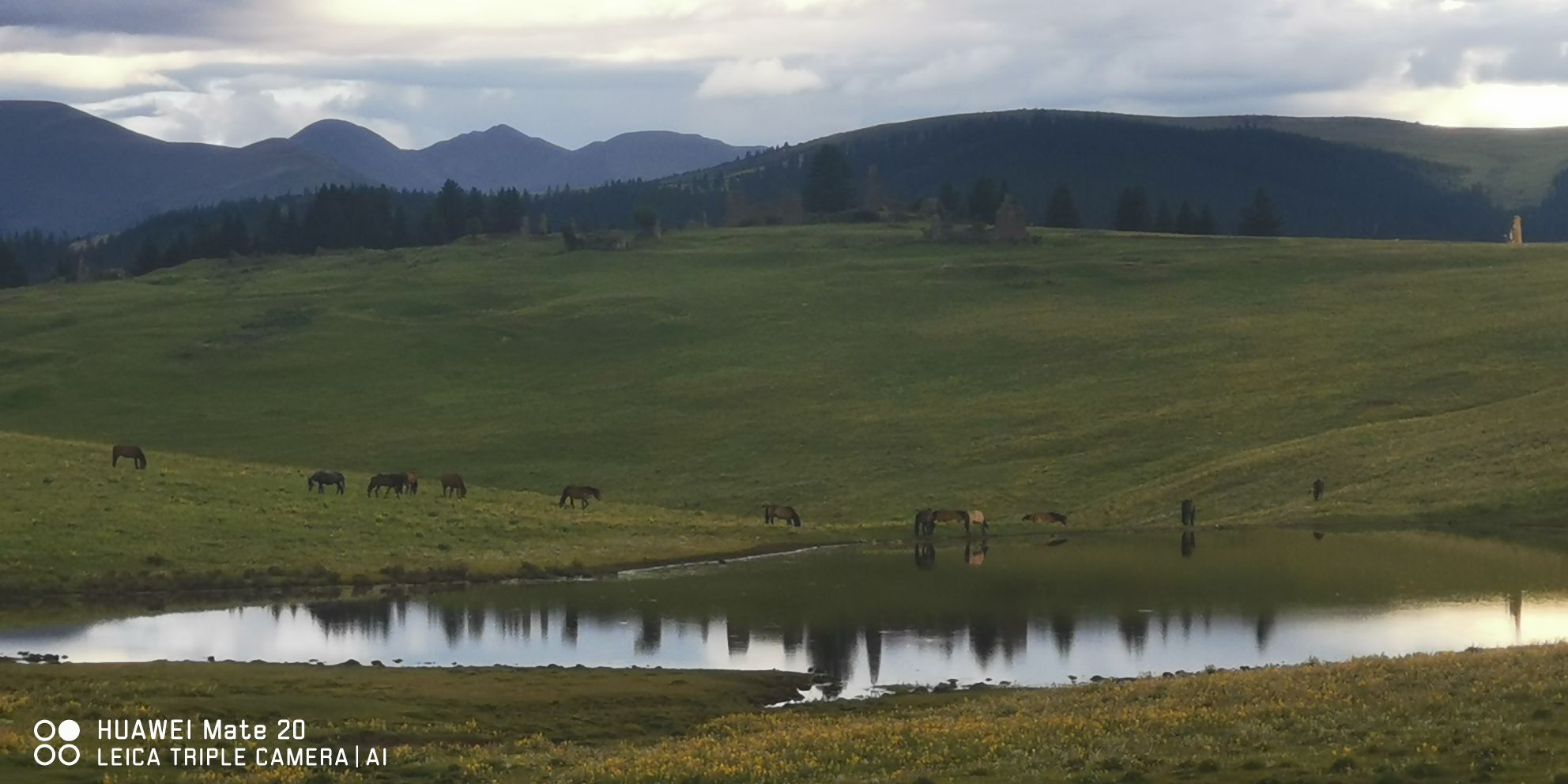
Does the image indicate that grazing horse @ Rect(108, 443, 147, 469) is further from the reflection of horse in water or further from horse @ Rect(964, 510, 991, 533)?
horse @ Rect(964, 510, 991, 533)

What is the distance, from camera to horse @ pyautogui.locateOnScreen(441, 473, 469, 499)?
67562 mm

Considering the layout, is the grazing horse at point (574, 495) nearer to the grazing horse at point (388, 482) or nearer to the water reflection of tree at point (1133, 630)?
the grazing horse at point (388, 482)

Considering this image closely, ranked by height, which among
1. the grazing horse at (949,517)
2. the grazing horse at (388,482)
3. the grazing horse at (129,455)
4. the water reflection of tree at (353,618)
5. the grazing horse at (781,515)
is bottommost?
the grazing horse at (781,515)

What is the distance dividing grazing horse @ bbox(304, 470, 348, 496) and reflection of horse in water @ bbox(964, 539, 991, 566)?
77.1 feet

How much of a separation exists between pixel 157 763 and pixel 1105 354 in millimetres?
82364

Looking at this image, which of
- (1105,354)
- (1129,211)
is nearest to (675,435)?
(1105,354)

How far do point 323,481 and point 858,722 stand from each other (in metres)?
39.7

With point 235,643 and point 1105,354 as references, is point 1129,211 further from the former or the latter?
point 235,643

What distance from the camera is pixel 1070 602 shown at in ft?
152

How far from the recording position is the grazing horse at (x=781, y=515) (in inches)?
2657

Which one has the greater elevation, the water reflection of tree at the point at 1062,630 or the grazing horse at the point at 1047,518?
the water reflection of tree at the point at 1062,630

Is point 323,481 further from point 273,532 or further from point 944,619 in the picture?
point 944,619

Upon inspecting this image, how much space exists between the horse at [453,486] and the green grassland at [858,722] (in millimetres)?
31882

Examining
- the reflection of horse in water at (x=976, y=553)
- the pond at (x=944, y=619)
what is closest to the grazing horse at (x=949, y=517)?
the reflection of horse in water at (x=976, y=553)
